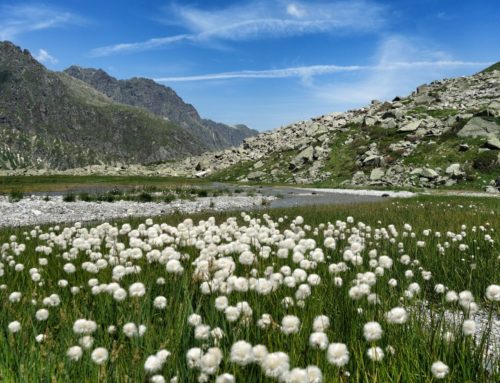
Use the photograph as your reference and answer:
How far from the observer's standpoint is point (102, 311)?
4605 mm

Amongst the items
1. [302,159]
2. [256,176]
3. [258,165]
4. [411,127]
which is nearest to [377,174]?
[411,127]

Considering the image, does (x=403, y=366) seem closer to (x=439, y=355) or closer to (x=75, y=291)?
(x=439, y=355)

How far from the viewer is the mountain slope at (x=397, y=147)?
5166 cm

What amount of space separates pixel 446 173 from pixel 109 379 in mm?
53762

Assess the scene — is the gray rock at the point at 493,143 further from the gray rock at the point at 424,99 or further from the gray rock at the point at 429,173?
the gray rock at the point at 424,99

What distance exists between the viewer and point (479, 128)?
5744 centimetres

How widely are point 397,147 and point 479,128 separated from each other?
1116 centimetres

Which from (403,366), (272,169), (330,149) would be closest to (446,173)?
(330,149)

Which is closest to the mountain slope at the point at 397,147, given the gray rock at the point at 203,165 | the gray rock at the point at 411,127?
the gray rock at the point at 411,127

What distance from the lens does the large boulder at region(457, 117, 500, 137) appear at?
2222 inches

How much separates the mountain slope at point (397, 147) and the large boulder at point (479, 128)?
0.12 metres

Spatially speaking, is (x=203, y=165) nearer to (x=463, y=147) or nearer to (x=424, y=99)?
(x=424, y=99)

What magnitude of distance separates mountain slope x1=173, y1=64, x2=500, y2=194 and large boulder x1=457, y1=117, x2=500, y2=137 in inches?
4.8

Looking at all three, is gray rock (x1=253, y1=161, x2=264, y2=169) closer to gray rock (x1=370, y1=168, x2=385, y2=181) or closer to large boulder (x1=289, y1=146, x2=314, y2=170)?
large boulder (x1=289, y1=146, x2=314, y2=170)
